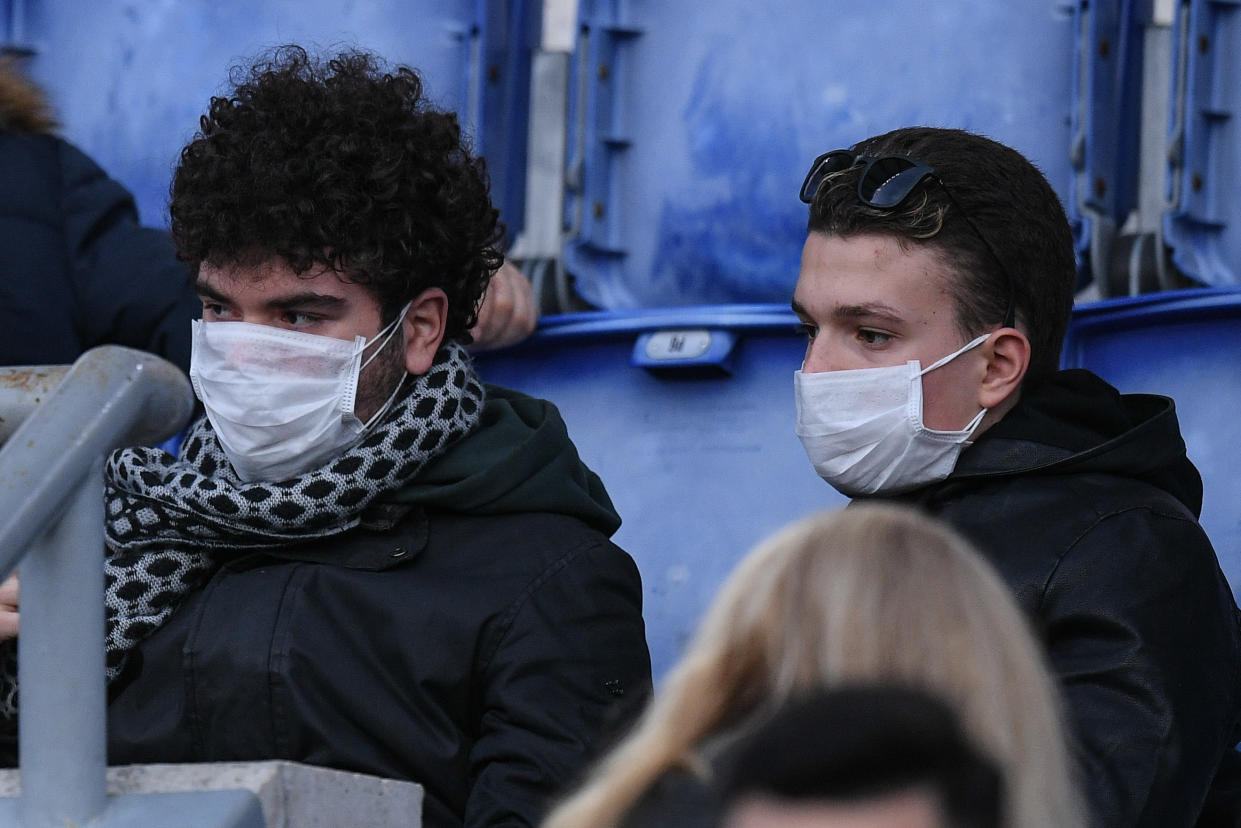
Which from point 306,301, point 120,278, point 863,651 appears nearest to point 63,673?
point 863,651

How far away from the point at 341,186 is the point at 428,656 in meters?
0.64

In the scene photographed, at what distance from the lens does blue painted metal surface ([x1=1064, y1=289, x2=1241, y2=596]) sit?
3.00 metres

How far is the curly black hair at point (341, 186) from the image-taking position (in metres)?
2.43

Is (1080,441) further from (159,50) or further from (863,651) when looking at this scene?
(159,50)

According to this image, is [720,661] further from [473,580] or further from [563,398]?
[563,398]

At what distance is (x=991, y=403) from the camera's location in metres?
2.39

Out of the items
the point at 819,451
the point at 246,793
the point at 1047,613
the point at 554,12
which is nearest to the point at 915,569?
the point at 246,793

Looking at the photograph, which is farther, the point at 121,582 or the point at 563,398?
→ the point at 563,398

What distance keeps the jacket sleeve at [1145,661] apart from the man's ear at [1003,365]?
9.2 inches

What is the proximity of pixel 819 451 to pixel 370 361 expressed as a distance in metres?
0.62

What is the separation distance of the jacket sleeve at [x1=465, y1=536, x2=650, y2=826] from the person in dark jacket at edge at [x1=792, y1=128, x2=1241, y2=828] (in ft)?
1.13

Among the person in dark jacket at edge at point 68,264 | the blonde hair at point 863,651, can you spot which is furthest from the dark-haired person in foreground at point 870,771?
the person in dark jacket at edge at point 68,264

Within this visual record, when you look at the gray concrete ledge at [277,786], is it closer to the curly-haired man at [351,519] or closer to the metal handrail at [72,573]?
the metal handrail at [72,573]

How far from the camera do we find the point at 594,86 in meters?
3.62
